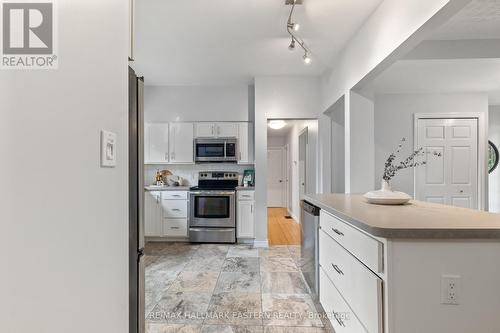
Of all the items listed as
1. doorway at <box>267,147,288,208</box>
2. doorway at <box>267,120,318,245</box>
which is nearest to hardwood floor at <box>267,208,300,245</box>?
doorway at <box>267,120,318,245</box>

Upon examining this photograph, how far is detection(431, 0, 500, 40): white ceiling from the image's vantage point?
2.24 meters

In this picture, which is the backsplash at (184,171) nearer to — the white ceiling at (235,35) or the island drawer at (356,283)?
the white ceiling at (235,35)

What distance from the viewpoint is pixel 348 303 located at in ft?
Answer: 5.16

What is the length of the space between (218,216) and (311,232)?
220 cm

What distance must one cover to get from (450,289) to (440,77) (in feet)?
11.1

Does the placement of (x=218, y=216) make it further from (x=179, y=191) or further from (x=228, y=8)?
(x=228, y=8)

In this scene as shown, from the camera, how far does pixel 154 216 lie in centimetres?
446

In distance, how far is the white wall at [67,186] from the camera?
63cm

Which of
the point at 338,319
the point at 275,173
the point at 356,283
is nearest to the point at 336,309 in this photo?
the point at 338,319

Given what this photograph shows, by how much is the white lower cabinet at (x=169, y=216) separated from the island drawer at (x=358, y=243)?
2954 millimetres

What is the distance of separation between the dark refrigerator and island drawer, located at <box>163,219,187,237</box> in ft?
9.67

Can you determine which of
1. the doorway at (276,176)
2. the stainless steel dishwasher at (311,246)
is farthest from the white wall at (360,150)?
the doorway at (276,176)

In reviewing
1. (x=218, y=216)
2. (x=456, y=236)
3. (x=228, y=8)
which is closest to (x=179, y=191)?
(x=218, y=216)

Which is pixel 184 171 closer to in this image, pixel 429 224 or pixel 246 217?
pixel 246 217
